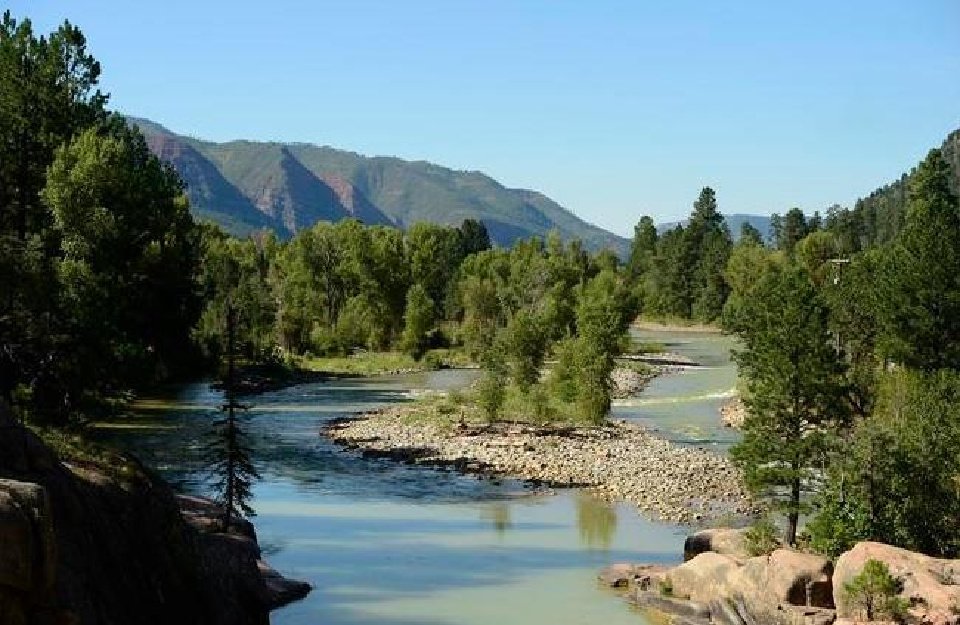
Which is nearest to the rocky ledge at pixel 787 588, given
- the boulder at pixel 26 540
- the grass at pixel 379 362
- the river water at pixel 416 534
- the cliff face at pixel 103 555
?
the river water at pixel 416 534

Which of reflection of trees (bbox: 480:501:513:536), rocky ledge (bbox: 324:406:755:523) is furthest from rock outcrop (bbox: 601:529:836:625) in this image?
rocky ledge (bbox: 324:406:755:523)

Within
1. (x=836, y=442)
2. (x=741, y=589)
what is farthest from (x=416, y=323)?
(x=741, y=589)

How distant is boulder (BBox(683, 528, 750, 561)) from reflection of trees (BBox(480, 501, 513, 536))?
7.83 metres

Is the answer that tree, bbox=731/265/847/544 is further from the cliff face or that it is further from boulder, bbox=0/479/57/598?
boulder, bbox=0/479/57/598

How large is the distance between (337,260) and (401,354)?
22.0 metres

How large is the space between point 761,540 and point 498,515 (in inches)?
494

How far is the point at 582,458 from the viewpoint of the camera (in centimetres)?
5322

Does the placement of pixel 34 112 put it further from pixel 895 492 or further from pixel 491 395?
pixel 895 492

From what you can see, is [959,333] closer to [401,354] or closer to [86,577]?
[86,577]

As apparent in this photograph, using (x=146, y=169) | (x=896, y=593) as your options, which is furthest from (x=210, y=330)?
(x=896, y=593)

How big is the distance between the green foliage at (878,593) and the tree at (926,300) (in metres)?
29.0

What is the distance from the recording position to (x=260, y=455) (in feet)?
177

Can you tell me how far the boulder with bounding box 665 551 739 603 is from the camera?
97.9 feet

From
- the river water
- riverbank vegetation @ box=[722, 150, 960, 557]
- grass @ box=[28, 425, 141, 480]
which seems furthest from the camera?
riverbank vegetation @ box=[722, 150, 960, 557]
